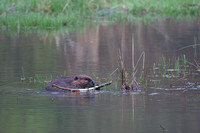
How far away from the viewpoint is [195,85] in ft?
30.6

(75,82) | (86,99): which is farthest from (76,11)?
(86,99)

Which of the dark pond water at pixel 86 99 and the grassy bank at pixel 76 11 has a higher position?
the grassy bank at pixel 76 11

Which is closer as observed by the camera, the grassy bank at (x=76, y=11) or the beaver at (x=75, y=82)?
the beaver at (x=75, y=82)

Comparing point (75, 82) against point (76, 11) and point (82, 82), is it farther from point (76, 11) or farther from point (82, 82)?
point (76, 11)

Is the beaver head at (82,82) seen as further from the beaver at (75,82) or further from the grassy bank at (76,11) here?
the grassy bank at (76,11)

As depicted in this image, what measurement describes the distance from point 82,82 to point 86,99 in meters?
0.77

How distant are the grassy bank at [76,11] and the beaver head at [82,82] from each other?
11424mm

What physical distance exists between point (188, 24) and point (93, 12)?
4932 mm

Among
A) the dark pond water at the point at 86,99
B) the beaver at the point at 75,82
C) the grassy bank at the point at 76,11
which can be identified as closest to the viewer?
the dark pond water at the point at 86,99

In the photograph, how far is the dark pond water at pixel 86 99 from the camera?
6.67m

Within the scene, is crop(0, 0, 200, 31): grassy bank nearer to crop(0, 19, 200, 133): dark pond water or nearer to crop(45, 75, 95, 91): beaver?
crop(0, 19, 200, 133): dark pond water

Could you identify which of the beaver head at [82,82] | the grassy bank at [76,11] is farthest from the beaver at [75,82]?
the grassy bank at [76,11]

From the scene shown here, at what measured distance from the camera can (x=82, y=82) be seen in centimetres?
908

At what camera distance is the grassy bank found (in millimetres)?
20672
